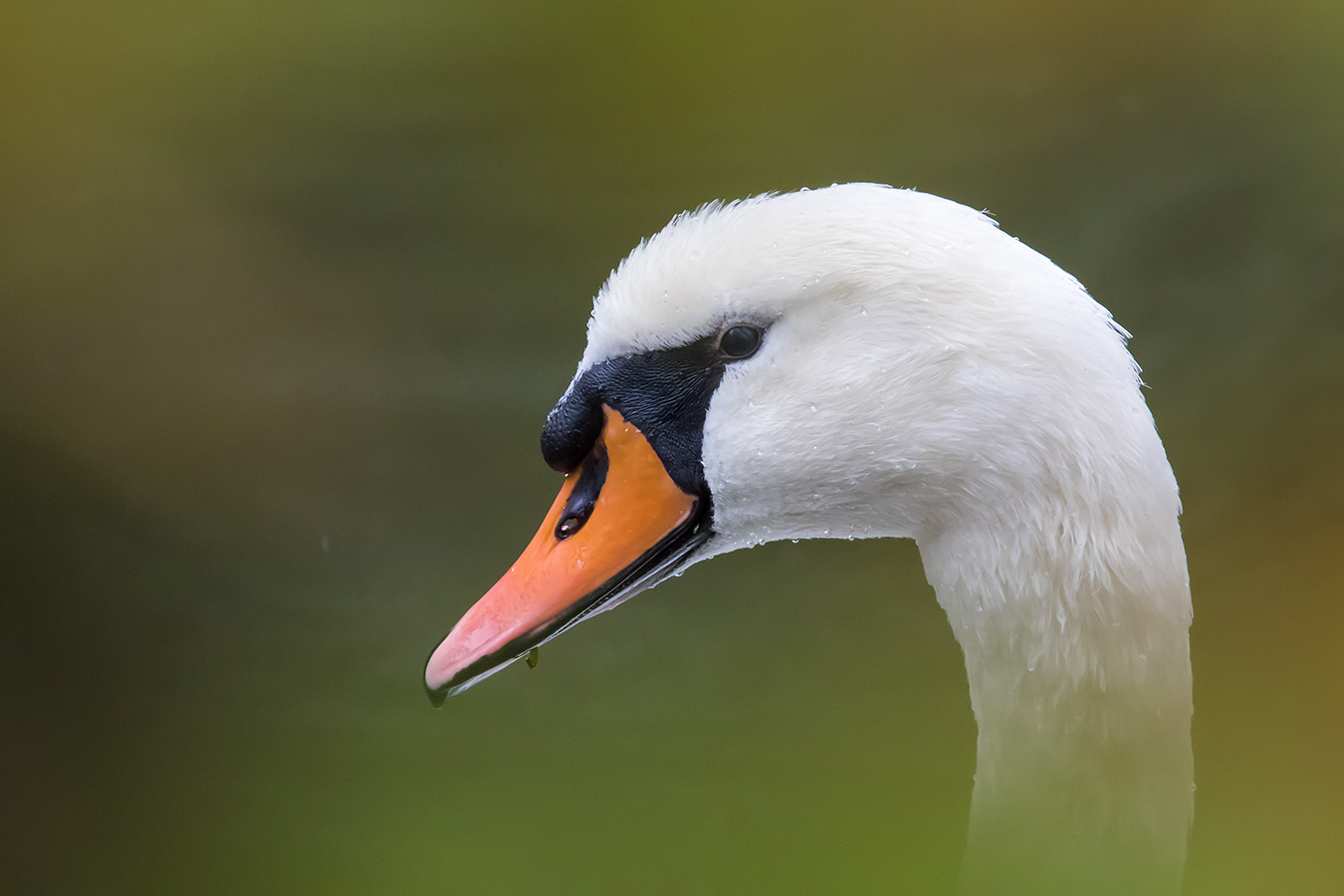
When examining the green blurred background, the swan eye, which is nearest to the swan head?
the swan eye

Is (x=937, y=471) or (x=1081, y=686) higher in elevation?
(x=937, y=471)

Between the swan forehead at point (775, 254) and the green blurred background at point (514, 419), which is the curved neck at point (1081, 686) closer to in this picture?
the green blurred background at point (514, 419)

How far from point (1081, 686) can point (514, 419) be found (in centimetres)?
87

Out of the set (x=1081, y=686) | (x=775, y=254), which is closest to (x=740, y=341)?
(x=775, y=254)

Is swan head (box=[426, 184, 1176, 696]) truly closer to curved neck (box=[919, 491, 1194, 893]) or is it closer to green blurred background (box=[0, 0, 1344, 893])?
curved neck (box=[919, 491, 1194, 893])

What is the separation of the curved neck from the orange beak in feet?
0.77

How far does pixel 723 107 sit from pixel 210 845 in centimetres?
105

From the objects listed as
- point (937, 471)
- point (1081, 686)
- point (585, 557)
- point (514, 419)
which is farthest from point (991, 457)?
point (514, 419)

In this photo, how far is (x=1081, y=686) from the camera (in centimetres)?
72

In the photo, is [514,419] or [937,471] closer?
[937,471]

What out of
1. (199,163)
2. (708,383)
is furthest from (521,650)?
(199,163)

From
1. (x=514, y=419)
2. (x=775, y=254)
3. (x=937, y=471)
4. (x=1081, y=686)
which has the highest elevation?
(x=514, y=419)

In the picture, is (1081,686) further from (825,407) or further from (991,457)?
(825,407)

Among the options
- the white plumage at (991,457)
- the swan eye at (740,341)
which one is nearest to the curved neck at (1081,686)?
the white plumage at (991,457)
